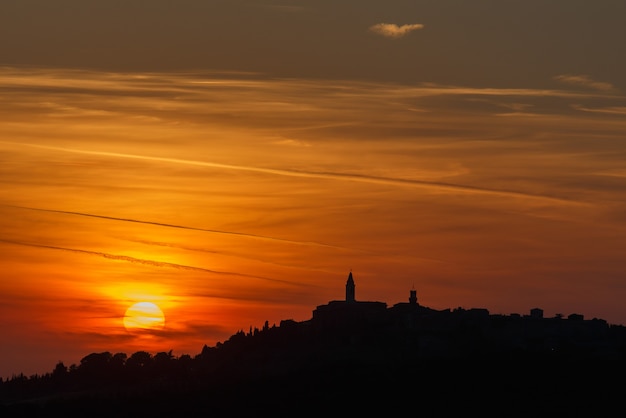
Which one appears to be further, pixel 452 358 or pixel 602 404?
pixel 452 358

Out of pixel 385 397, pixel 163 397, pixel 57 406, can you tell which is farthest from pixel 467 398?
pixel 57 406

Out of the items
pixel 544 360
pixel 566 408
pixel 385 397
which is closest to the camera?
pixel 566 408

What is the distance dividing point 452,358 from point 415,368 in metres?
6.57

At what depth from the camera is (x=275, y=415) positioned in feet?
568

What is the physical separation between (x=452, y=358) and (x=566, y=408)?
34.6 m

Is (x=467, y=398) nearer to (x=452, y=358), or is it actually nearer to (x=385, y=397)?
(x=385, y=397)

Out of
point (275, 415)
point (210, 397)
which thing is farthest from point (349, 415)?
point (210, 397)

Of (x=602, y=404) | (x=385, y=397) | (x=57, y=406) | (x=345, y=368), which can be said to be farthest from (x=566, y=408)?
(x=57, y=406)

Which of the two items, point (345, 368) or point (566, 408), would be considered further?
point (345, 368)

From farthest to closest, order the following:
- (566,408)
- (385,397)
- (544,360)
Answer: (544,360) → (385,397) → (566,408)

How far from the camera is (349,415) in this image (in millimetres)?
172250

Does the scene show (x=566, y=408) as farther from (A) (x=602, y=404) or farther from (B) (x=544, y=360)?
(B) (x=544, y=360)

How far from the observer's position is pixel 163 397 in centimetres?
18625

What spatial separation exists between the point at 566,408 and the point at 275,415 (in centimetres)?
3175
